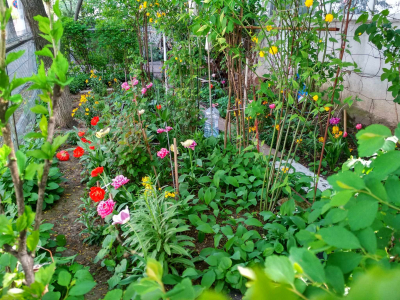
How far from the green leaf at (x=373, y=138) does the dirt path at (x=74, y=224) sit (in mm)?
1664

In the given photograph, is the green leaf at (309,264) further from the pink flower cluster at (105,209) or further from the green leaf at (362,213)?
the pink flower cluster at (105,209)

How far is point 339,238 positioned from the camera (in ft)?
1.67

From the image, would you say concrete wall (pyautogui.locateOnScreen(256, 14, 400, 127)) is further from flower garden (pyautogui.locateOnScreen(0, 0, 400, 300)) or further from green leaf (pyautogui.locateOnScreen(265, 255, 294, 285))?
green leaf (pyautogui.locateOnScreen(265, 255, 294, 285))

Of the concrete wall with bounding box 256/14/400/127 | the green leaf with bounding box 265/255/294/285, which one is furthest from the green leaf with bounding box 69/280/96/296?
the concrete wall with bounding box 256/14/400/127

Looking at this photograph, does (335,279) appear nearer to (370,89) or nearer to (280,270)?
(280,270)

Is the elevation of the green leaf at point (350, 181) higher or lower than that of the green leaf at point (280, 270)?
higher

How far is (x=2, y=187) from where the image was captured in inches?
92.7

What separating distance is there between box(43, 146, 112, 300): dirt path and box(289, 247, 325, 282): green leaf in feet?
5.17

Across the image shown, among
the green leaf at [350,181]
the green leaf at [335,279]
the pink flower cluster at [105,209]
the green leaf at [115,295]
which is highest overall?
the green leaf at [350,181]

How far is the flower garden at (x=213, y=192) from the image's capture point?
527 millimetres

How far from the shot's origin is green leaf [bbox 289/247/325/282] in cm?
43

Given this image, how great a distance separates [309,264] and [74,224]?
2355mm

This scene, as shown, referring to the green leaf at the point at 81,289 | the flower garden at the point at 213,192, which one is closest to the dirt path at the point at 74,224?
the flower garden at the point at 213,192

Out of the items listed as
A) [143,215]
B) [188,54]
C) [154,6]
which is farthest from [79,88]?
[143,215]
